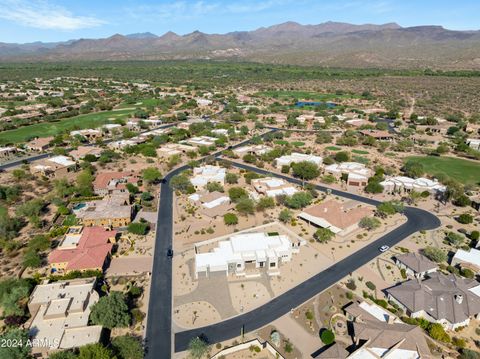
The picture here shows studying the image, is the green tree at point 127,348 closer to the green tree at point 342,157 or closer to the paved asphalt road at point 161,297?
the paved asphalt road at point 161,297

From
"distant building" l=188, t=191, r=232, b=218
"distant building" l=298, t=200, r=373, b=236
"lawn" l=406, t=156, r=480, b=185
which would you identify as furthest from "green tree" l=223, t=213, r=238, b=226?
"lawn" l=406, t=156, r=480, b=185

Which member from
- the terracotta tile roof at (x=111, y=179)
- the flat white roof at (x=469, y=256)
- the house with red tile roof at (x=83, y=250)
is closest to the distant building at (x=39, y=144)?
the terracotta tile roof at (x=111, y=179)

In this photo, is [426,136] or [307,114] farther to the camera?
[307,114]

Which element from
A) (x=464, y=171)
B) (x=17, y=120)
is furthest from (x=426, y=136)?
(x=17, y=120)

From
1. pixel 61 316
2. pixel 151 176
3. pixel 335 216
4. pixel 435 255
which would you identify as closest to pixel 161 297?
pixel 61 316

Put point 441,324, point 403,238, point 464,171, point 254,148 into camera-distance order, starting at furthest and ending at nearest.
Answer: point 254,148
point 464,171
point 403,238
point 441,324

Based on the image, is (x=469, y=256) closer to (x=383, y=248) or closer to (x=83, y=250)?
(x=383, y=248)

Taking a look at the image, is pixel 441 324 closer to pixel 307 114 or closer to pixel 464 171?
pixel 464 171
